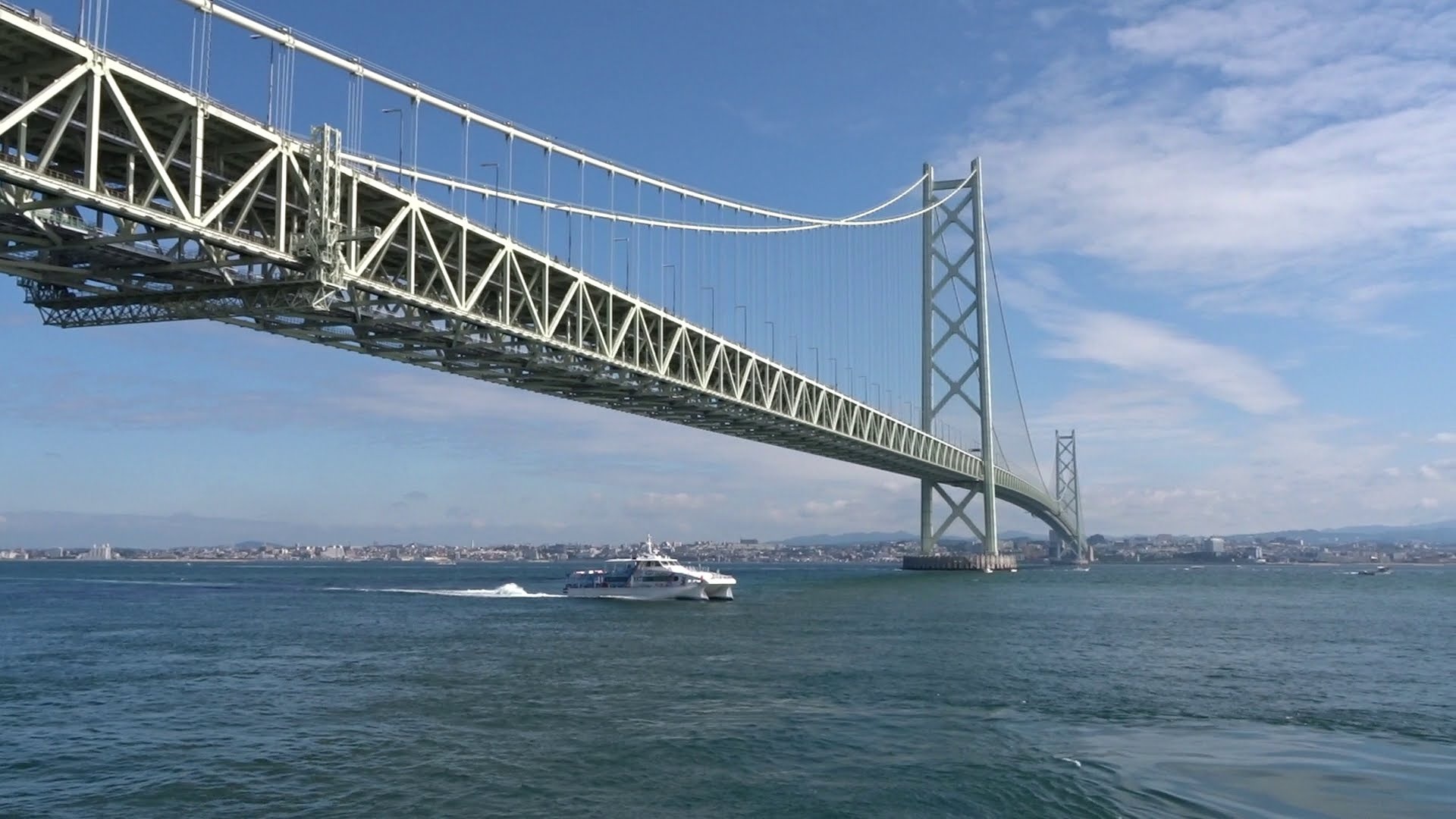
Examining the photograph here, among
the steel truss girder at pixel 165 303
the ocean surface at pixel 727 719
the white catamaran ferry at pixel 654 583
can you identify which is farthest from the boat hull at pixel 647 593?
the steel truss girder at pixel 165 303

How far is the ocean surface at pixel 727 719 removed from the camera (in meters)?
14.2

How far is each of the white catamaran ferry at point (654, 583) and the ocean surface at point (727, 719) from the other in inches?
548

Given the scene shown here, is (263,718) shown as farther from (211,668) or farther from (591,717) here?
(211,668)

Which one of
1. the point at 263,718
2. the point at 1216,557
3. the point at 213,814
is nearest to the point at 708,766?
the point at 213,814

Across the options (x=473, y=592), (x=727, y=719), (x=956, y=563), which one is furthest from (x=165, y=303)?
(x=956, y=563)

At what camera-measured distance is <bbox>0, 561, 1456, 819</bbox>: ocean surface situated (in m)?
14.2

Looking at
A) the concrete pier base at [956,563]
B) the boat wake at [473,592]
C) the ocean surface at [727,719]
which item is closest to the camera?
the ocean surface at [727,719]

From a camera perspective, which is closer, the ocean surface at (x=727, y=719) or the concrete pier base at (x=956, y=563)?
the ocean surface at (x=727, y=719)

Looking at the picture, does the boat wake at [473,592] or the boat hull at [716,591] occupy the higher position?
the boat hull at [716,591]

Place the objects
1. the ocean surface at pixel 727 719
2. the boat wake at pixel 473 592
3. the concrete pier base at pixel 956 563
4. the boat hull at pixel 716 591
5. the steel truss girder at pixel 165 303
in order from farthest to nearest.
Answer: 1. the concrete pier base at pixel 956 563
2. the boat wake at pixel 473 592
3. the boat hull at pixel 716 591
4. the steel truss girder at pixel 165 303
5. the ocean surface at pixel 727 719

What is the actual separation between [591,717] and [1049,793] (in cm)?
799

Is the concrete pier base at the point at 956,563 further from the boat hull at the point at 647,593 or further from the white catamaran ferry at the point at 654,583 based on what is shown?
the boat hull at the point at 647,593

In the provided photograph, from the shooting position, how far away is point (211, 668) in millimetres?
26578

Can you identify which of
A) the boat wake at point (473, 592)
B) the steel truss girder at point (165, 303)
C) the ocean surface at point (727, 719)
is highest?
the steel truss girder at point (165, 303)
